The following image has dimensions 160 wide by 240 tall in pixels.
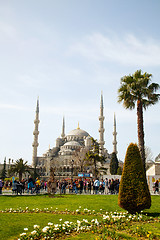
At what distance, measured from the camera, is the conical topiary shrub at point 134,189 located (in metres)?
7.82

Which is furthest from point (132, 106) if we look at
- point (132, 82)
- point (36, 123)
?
point (36, 123)

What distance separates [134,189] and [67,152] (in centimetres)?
6407

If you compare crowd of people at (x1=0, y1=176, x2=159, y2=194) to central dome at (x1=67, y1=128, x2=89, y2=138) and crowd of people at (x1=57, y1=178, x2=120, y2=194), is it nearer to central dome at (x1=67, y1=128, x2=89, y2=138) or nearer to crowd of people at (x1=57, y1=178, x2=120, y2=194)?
crowd of people at (x1=57, y1=178, x2=120, y2=194)

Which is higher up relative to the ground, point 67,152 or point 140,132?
point 67,152

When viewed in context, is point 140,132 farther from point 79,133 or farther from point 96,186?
point 79,133

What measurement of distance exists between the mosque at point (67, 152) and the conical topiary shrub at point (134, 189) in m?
43.0

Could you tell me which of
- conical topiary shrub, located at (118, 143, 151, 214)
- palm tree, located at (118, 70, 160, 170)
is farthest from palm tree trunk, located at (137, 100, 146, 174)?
conical topiary shrub, located at (118, 143, 151, 214)

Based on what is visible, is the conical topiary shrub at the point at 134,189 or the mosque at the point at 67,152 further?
the mosque at the point at 67,152

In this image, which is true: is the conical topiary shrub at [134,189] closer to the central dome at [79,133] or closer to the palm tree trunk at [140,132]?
the palm tree trunk at [140,132]

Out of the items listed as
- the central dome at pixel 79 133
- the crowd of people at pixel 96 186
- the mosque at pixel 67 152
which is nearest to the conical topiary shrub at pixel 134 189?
the crowd of people at pixel 96 186

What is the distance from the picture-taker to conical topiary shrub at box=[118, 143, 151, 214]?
7.82m

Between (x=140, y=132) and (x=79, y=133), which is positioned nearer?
(x=140, y=132)

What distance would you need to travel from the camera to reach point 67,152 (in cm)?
7138

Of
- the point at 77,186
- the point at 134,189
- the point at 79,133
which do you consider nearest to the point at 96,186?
the point at 77,186
